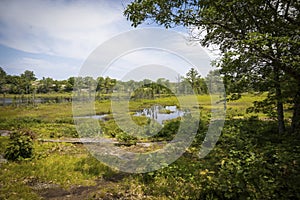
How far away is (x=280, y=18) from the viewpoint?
6000 mm

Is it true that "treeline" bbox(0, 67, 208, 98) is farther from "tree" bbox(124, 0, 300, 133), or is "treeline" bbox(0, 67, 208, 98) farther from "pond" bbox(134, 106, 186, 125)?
"tree" bbox(124, 0, 300, 133)

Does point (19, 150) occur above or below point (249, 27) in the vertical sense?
below

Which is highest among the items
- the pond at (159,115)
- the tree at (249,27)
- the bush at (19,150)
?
the tree at (249,27)

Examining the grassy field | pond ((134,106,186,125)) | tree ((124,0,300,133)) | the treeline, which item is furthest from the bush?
the treeline

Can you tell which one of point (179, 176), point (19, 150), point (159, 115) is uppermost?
point (19, 150)

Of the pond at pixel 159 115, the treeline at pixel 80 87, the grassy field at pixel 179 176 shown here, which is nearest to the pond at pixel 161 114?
the pond at pixel 159 115

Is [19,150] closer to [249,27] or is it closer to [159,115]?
[249,27]

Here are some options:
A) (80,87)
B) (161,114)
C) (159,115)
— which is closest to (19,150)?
(159,115)

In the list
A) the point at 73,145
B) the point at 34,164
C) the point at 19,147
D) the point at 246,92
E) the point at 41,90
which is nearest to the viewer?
the point at 246,92

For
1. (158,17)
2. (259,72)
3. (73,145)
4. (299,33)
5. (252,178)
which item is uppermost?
(158,17)

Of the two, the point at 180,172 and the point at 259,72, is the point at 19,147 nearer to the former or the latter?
the point at 180,172

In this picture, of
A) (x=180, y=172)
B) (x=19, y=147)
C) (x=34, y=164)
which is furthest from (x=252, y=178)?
(x=19, y=147)

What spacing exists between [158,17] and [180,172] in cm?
490

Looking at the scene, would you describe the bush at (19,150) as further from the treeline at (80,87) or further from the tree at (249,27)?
the treeline at (80,87)
